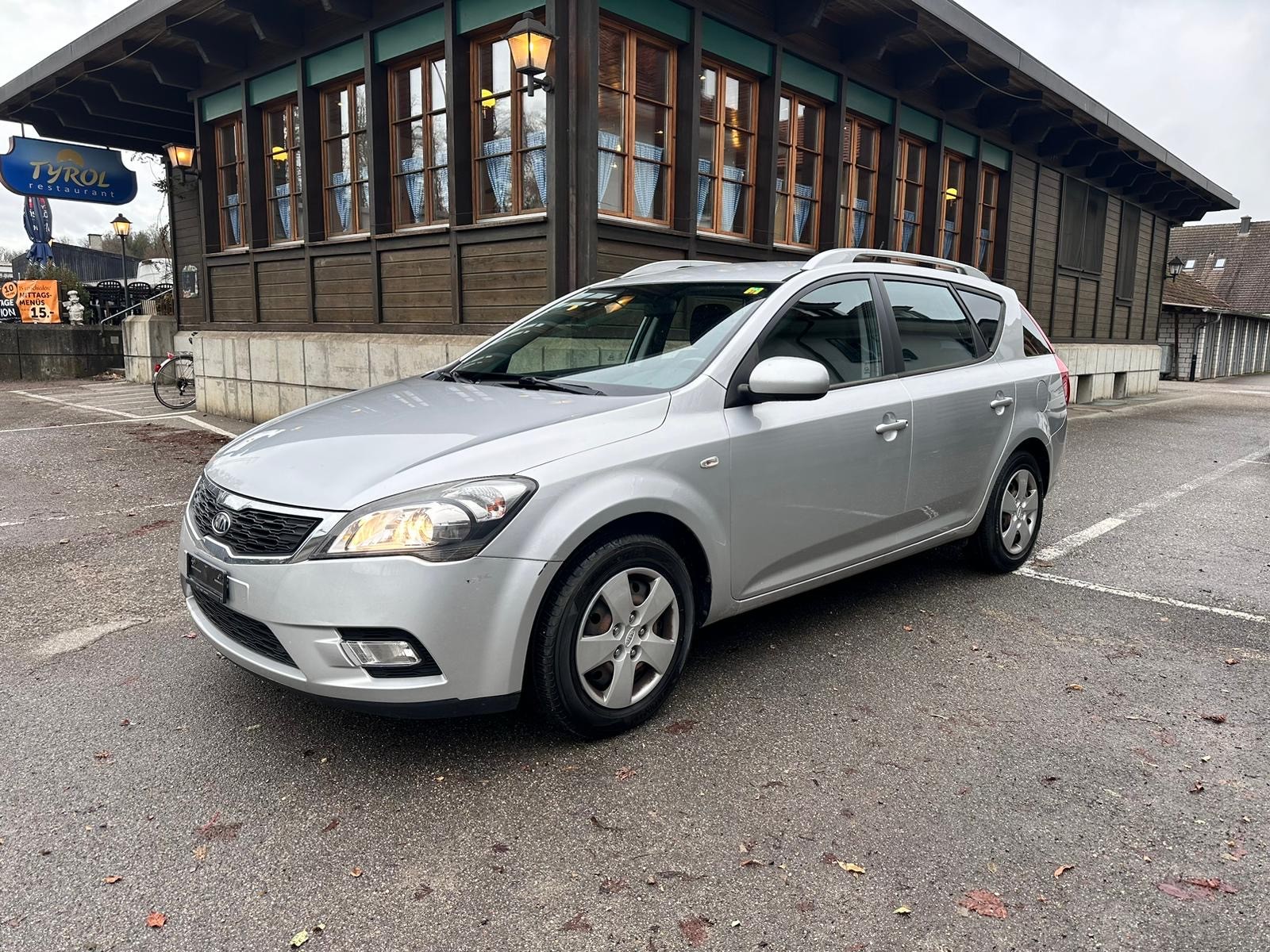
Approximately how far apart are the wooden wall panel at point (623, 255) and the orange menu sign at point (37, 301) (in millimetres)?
19369

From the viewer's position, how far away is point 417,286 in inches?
387

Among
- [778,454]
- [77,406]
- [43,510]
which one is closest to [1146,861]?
[778,454]

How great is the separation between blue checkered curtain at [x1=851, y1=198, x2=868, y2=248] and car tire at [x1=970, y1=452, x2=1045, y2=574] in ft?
24.8

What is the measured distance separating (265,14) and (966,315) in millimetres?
9118

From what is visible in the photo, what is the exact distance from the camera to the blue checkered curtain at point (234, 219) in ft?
41.8

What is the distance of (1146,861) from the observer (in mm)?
2496

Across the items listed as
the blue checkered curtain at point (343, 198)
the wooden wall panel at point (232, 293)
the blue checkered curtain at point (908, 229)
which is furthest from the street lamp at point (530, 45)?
the blue checkered curtain at point (908, 229)

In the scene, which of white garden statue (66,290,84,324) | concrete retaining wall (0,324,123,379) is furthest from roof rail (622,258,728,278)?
white garden statue (66,290,84,324)

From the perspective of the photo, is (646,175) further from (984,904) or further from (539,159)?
(984,904)

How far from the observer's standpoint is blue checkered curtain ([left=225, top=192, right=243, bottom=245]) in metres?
Result: 12.7

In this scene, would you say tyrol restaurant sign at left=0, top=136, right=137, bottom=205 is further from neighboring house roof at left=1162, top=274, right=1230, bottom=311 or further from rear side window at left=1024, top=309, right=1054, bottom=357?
neighboring house roof at left=1162, top=274, right=1230, bottom=311

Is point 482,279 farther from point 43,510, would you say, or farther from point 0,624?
point 0,624

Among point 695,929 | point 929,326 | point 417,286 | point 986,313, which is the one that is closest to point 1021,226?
point 417,286

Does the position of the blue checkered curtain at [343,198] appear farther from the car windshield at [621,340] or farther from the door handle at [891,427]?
the door handle at [891,427]
